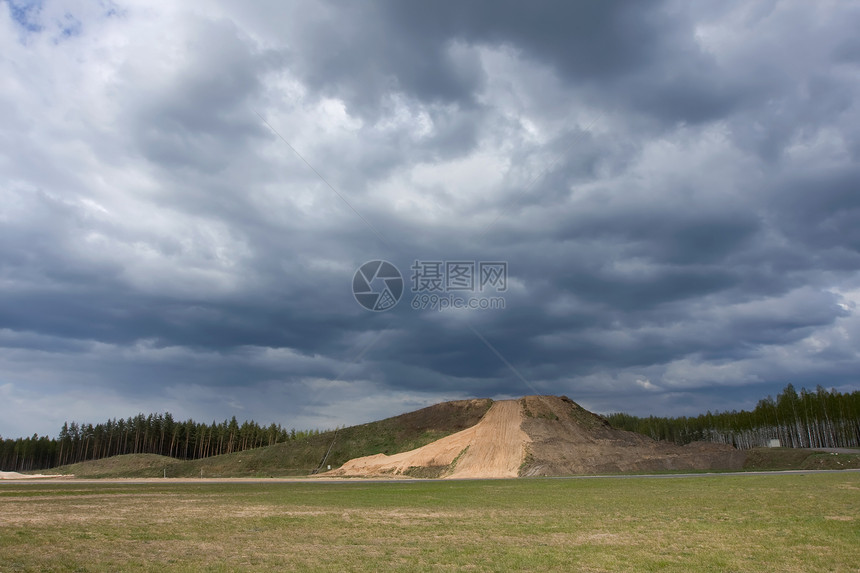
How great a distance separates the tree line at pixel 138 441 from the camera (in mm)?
→ 167000

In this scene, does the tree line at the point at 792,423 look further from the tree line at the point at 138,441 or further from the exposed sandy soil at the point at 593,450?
the tree line at the point at 138,441

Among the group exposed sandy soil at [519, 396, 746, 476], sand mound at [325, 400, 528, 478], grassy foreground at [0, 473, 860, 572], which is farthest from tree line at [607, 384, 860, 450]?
grassy foreground at [0, 473, 860, 572]

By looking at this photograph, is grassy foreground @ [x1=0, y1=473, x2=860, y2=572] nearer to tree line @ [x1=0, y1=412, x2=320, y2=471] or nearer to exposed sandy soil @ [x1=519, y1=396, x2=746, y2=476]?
exposed sandy soil @ [x1=519, y1=396, x2=746, y2=476]

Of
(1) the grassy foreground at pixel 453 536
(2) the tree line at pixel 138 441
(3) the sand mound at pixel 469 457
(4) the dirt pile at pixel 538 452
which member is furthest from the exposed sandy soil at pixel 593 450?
(2) the tree line at pixel 138 441

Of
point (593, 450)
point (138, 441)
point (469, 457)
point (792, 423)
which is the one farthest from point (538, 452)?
point (138, 441)

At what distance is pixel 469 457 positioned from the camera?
285ft

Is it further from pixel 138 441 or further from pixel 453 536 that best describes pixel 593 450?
pixel 138 441

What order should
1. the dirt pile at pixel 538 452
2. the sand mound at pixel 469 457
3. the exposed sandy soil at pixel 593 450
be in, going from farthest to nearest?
the sand mound at pixel 469 457 → the dirt pile at pixel 538 452 → the exposed sandy soil at pixel 593 450

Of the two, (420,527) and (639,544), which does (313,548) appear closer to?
(420,527)

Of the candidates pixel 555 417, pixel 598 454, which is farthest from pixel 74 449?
pixel 598 454

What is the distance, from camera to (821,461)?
74125mm

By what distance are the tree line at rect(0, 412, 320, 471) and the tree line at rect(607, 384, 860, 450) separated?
5127 inches

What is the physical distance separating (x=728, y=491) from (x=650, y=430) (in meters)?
157

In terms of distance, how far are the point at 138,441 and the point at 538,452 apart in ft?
463
